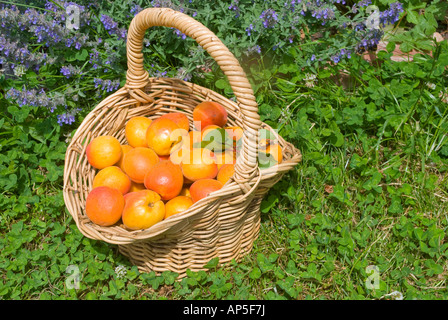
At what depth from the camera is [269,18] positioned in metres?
2.68

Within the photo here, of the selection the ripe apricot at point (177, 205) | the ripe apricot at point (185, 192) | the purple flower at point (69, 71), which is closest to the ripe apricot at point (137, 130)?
the ripe apricot at point (185, 192)

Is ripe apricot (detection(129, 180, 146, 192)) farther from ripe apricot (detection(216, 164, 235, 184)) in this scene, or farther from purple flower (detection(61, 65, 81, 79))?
purple flower (detection(61, 65, 81, 79))

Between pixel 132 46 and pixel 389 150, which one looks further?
pixel 389 150

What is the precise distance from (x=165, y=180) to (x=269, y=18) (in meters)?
1.24

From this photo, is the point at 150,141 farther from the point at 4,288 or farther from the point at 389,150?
the point at 389,150

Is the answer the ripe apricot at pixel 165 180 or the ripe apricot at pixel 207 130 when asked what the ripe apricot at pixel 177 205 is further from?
the ripe apricot at pixel 207 130

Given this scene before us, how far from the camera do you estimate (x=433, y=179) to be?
2592 mm

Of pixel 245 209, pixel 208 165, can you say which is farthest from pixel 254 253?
pixel 208 165

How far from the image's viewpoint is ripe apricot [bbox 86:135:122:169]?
2.32 metres

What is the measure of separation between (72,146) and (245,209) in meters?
0.99

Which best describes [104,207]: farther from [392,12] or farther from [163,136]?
[392,12]

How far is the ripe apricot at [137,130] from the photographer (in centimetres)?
247

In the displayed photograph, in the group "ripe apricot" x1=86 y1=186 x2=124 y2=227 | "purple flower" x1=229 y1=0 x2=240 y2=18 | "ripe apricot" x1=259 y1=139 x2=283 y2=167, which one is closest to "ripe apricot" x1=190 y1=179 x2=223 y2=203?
"ripe apricot" x1=259 y1=139 x2=283 y2=167

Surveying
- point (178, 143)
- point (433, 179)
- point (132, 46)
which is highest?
point (132, 46)
